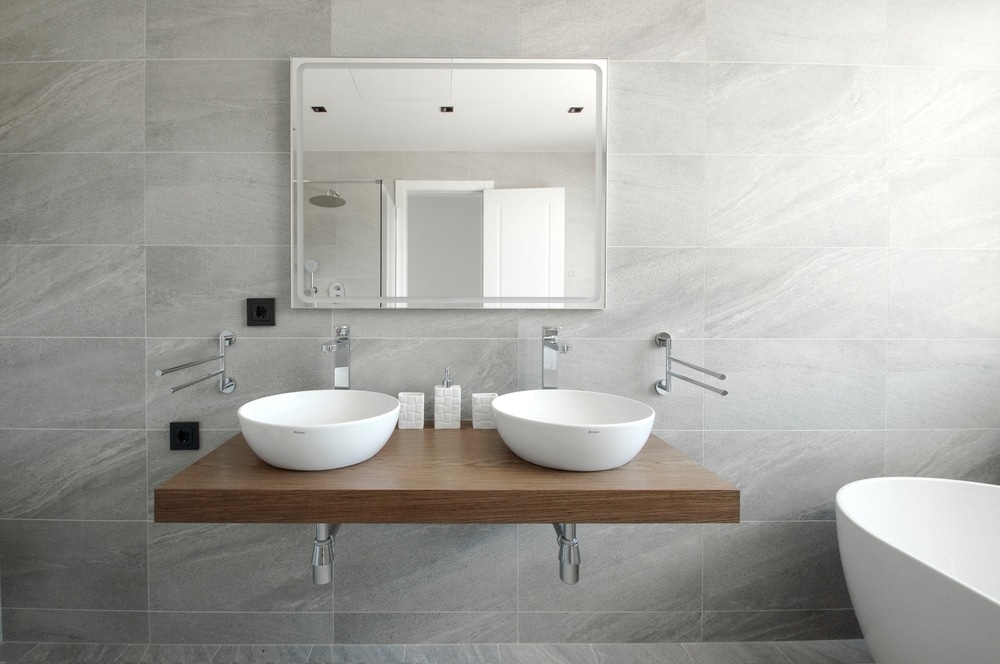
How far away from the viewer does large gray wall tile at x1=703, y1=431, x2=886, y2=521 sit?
175cm

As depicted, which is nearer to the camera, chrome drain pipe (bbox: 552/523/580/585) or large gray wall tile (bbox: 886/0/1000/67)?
chrome drain pipe (bbox: 552/523/580/585)

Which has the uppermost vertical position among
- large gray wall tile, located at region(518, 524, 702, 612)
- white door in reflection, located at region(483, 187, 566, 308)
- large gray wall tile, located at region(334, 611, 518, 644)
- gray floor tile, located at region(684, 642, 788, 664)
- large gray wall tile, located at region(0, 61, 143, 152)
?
large gray wall tile, located at region(0, 61, 143, 152)

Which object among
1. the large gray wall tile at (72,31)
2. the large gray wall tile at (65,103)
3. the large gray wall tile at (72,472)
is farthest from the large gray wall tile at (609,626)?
the large gray wall tile at (72,31)

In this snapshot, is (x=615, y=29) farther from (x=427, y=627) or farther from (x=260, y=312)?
(x=427, y=627)

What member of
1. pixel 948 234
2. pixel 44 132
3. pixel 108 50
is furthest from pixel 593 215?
pixel 44 132

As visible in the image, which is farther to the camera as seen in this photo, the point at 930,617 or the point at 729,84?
the point at 729,84

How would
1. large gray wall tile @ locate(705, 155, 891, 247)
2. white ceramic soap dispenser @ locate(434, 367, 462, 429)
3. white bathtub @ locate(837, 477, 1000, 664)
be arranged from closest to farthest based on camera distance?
white bathtub @ locate(837, 477, 1000, 664) → white ceramic soap dispenser @ locate(434, 367, 462, 429) → large gray wall tile @ locate(705, 155, 891, 247)

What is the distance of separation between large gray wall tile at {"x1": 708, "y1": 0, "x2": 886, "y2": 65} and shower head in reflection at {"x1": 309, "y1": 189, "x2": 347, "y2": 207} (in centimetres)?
137

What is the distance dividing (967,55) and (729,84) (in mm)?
848

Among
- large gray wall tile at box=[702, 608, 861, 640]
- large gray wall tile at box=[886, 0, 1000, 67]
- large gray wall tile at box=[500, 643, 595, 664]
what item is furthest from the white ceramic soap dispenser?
large gray wall tile at box=[886, 0, 1000, 67]

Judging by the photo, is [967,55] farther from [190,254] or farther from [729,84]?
[190,254]

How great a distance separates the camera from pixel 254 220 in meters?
1.69

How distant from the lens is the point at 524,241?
1.69 metres

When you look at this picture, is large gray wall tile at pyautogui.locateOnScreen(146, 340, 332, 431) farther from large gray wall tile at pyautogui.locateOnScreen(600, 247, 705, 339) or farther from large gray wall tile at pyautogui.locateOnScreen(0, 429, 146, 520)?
large gray wall tile at pyautogui.locateOnScreen(600, 247, 705, 339)
